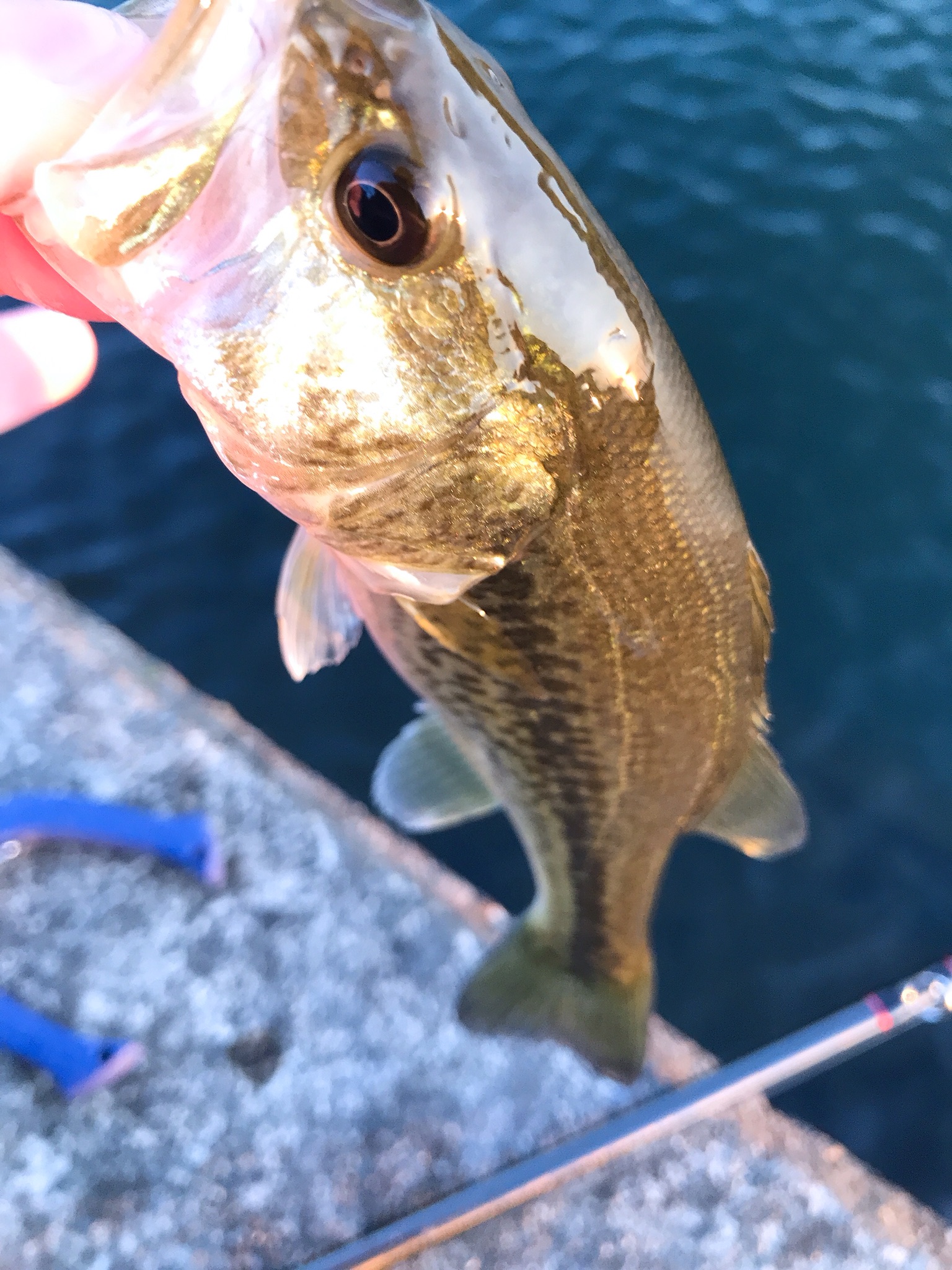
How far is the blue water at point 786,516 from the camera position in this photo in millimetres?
3148

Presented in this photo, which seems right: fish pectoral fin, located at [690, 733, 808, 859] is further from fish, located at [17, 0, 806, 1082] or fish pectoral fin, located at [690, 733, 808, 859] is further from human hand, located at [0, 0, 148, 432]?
human hand, located at [0, 0, 148, 432]

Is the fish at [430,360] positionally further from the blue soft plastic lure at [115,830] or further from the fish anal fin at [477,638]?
the blue soft plastic lure at [115,830]

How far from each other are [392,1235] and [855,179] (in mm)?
5842

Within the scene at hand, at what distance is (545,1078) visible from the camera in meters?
2.15

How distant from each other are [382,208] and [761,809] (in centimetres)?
131

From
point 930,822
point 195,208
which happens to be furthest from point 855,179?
point 195,208

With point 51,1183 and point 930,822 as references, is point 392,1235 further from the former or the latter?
point 930,822

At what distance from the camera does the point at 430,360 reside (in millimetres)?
1070

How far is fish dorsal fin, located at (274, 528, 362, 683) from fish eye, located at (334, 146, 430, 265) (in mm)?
674

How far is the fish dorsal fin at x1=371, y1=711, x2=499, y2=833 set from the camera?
199 centimetres

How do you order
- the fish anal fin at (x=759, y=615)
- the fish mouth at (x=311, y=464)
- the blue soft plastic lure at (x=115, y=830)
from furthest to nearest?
the blue soft plastic lure at (x=115, y=830) → the fish anal fin at (x=759, y=615) → the fish mouth at (x=311, y=464)

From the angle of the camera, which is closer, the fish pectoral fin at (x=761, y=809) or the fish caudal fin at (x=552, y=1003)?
the fish pectoral fin at (x=761, y=809)

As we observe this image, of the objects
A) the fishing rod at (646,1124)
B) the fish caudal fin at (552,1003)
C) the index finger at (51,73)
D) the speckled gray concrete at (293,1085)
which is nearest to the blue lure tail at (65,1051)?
the speckled gray concrete at (293,1085)

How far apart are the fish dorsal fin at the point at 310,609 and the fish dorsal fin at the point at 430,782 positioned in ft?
1.37
